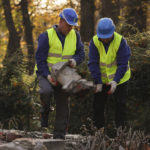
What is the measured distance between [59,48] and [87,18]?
9.05m

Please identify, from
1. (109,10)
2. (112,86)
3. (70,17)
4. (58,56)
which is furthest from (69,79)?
(109,10)

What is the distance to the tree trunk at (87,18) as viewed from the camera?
15195mm

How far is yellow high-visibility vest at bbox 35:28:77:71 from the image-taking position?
21.4 feet

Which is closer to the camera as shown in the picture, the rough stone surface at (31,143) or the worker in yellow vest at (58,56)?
the rough stone surface at (31,143)

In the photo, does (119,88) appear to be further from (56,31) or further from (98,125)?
(56,31)

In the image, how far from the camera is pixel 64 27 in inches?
258

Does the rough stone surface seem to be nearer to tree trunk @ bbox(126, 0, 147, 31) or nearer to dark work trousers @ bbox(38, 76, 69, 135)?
dark work trousers @ bbox(38, 76, 69, 135)

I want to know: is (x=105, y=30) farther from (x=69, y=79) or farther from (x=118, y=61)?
(x=69, y=79)

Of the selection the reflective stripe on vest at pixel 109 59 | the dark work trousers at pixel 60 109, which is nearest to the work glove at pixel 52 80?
the dark work trousers at pixel 60 109

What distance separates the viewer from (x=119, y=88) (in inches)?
276

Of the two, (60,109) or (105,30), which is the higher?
(105,30)

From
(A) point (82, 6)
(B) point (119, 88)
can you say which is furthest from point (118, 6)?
(B) point (119, 88)

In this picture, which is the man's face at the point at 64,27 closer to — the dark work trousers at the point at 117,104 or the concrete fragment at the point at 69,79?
the concrete fragment at the point at 69,79

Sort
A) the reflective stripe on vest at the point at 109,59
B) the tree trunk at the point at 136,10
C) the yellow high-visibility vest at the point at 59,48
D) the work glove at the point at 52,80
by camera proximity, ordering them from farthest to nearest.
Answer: the tree trunk at the point at 136,10 → the reflective stripe on vest at the point at 109,59 → the yellow high-visibility vest at the point at 59,48 → the work glove at the point at 52,80
